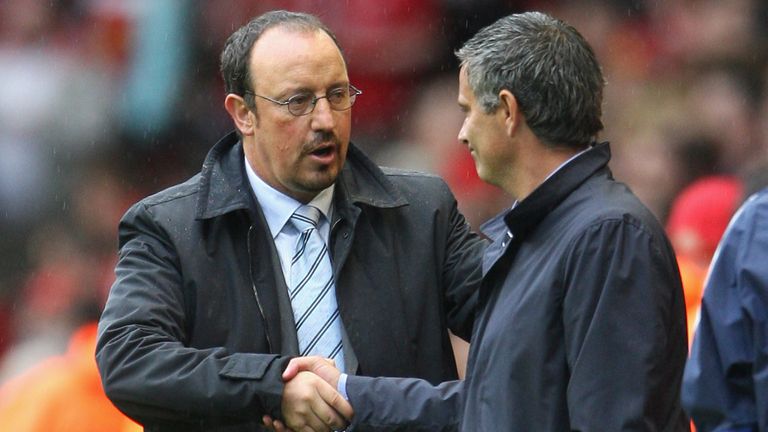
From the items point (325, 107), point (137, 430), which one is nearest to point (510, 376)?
point (325, 107)

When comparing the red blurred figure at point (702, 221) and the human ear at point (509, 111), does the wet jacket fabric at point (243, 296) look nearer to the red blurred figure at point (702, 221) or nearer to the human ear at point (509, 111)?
the human ear at point (509, 111)

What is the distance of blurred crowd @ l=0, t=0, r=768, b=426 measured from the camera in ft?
24.3

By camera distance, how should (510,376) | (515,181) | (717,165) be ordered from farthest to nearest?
(717,165) → (515,181) → (510,376)

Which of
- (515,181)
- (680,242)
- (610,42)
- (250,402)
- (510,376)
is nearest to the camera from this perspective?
(510,376)

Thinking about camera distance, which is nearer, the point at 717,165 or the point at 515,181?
the point at 515,181

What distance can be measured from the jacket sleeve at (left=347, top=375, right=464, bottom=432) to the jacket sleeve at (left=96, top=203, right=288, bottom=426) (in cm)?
21

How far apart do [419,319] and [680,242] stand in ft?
7.58

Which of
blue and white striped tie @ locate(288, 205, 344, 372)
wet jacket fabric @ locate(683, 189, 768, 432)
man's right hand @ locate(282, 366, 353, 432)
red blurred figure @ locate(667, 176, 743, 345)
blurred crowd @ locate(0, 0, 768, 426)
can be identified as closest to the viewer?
wet jacket fabric @ locate(683, 189, 768, 432)

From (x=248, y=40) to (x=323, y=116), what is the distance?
1.14ft

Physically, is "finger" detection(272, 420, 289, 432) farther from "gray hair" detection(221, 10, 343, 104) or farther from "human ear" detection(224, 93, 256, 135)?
"gray hair" detection(221, 10, 343, 104)

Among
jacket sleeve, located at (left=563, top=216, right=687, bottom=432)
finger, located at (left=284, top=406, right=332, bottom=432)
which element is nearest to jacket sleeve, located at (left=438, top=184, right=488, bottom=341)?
finger, located at (left=284, top=406, right=332, bottom=432)

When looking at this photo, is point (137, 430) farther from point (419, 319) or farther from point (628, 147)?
point (628, 147)

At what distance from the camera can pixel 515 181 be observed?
136 inches

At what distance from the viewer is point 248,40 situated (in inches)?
168
